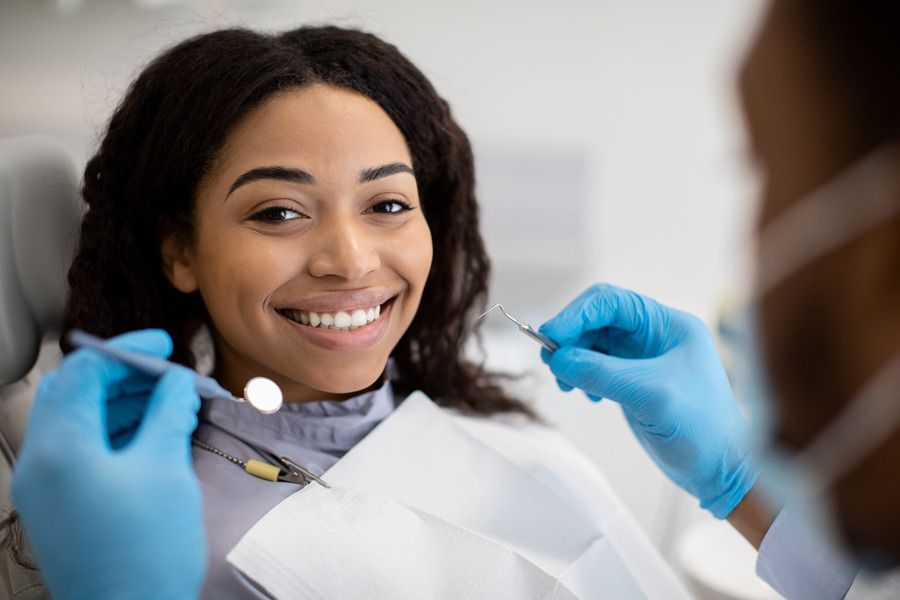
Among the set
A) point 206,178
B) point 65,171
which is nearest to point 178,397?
point 206,178

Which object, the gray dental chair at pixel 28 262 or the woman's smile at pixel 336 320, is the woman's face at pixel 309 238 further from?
the gray dental chair at pixel 28 262

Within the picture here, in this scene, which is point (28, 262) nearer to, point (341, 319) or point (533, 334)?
point (341, 319)

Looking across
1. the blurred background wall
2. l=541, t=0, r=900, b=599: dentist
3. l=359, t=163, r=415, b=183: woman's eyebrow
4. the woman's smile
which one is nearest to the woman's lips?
the woman's smile

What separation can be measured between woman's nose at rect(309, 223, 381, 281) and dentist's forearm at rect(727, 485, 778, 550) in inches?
26.7

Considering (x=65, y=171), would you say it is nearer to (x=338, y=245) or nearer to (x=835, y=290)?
(x=338, y=245)

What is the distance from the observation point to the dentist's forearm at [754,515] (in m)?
1.26

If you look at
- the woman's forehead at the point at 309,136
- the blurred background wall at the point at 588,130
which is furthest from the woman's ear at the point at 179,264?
the blurred background wall at the point at 588,130

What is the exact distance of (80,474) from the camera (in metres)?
0.80

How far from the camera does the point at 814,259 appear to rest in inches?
25.3

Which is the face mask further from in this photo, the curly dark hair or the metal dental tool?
the curly dark hair

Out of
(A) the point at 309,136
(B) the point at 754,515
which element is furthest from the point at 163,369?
(B) the point at 754,515

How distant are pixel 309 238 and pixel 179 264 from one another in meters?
0.25

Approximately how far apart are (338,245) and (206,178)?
0.78 ft

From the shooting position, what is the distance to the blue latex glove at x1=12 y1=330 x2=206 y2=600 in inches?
31.7
